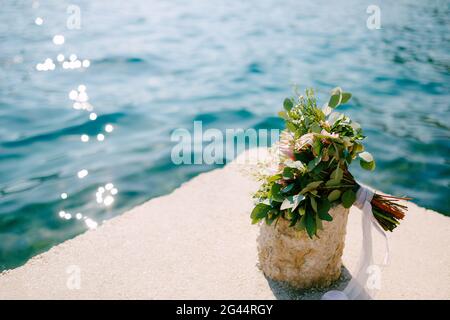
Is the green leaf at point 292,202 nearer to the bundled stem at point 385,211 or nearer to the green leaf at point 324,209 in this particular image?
the green leaf at point 324,209

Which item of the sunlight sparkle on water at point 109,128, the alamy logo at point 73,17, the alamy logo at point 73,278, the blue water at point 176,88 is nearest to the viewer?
the alamy logo at point 73,278

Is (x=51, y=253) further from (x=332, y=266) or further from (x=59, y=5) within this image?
(x=59, y=5)

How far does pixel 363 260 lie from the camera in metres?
3.25

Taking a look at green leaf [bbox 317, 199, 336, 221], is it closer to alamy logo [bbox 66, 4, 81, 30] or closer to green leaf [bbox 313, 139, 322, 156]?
green leaf [bbox 313, 139, 322, 156]

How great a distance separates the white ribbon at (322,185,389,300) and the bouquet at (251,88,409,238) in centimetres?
6

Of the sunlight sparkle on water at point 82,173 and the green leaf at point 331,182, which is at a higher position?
the green leaf at point 331,182

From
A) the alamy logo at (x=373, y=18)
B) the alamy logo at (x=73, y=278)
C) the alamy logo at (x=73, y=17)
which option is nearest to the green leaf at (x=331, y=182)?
the alamy logo at (x=73, y=278)

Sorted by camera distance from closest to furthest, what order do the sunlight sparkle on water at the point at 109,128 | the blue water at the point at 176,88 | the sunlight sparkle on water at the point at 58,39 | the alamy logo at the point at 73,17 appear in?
the blue water at the point at 176,88
the sunlight sparkle on water at the point at 109,128
the sunlight sparkle on water at the point at 58,39
the alamy logo at the point at 73,17

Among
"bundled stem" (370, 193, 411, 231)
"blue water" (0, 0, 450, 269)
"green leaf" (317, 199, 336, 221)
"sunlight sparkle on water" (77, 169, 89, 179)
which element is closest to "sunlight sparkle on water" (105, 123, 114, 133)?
"blue water" (0, 0, 450, 269)

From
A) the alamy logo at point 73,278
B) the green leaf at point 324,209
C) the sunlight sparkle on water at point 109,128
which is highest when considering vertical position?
the green leaf at point 324,209

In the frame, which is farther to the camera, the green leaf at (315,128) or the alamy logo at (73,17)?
the alamy logo at (73,17)

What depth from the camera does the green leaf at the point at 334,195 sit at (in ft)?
9.90

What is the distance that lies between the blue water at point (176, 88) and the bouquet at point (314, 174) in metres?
2.42

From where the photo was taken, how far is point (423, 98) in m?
8.10
